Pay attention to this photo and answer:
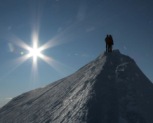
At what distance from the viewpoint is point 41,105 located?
30.8 meters

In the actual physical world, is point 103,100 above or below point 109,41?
below

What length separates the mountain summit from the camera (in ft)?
72.8

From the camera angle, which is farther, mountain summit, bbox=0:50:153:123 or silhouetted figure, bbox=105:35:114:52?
silhouetted figure, bbox=105:35:114:52

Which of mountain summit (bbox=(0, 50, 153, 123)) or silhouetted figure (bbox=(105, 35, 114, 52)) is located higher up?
silhouetted figure (bbox=(105, 35, 114, 52))

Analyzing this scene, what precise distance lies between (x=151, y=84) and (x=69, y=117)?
11322 millimetres

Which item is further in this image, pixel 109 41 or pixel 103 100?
pixel 109 41

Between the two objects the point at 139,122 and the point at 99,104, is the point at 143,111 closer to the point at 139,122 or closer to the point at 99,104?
the point at 139,122

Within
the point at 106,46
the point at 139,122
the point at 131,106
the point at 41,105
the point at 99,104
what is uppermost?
the point at 106,46

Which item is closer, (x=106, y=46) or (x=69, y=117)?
(x=69, y=117)

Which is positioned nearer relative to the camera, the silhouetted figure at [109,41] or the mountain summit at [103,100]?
the mountain summit at [103,100]

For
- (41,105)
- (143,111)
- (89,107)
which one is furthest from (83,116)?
(41,105)

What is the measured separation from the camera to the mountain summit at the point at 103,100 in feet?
72.8

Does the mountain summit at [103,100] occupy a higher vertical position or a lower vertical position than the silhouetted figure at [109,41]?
lower

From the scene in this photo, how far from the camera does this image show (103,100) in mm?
23984
